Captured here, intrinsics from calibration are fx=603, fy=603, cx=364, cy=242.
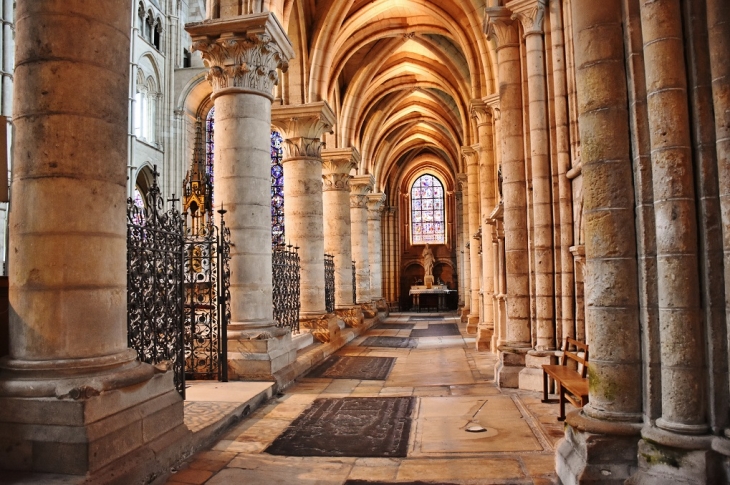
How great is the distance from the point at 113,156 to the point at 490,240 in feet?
36.8

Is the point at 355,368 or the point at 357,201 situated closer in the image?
the point at 355,368

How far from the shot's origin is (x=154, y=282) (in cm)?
564

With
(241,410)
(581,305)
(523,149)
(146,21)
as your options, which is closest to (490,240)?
(523,149)

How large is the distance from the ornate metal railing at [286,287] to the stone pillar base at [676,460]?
277 inches

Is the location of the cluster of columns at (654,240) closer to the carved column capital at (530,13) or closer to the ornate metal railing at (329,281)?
the carved column capital at (530,13)

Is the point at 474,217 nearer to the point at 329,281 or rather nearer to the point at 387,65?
the point at 329,281

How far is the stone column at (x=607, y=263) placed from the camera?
154 inches

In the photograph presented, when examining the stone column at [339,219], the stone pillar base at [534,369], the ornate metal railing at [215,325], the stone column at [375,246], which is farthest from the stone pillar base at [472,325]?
the ornate metal railing at [215,325]

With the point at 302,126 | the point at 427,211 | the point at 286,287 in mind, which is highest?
the point at 427,211

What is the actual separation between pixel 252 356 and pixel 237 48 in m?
4.33

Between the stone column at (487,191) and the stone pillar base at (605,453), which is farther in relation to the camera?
the stone column at (487,191)

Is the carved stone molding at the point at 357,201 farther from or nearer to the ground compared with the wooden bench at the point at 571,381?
farther from the ground

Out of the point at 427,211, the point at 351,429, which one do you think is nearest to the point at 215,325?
the point at 351,429

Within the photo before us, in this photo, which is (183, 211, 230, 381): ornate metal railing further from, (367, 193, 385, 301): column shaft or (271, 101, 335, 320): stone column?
(367, 193, 385, 301): column shaft
